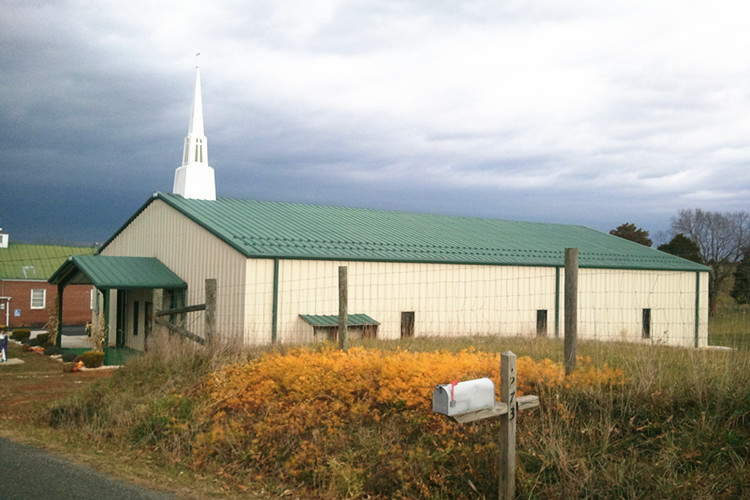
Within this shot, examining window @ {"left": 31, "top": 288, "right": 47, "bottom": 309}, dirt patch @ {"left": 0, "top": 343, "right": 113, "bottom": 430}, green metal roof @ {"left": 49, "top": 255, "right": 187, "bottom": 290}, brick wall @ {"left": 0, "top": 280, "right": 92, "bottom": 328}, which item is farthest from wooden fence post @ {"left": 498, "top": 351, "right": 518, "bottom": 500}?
window @ {"left": 31, "top": 288, "right": 47, "bottom": 309}

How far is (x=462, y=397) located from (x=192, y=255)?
54.5 ft

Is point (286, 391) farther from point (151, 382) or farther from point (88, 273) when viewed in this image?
point (88, 273)

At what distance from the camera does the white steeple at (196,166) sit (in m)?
24.2

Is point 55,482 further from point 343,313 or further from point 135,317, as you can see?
point 135,317

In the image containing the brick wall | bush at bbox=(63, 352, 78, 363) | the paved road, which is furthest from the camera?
the brick wall

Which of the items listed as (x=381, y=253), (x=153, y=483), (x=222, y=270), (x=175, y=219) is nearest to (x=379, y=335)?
(x=381, y=253)

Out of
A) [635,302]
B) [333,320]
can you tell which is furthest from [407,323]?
[635,302]

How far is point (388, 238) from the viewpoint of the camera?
22.4 meters

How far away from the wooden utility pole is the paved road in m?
4.55

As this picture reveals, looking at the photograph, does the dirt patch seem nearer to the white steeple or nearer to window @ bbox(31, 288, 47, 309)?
the white steeple

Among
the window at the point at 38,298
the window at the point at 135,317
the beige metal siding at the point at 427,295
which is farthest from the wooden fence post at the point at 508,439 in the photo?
the window at the point at 38,298

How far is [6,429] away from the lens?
31.3ft

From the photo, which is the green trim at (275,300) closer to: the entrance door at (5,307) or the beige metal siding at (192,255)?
the beige metal siding at (192,255)

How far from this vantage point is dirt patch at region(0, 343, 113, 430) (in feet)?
35.4
